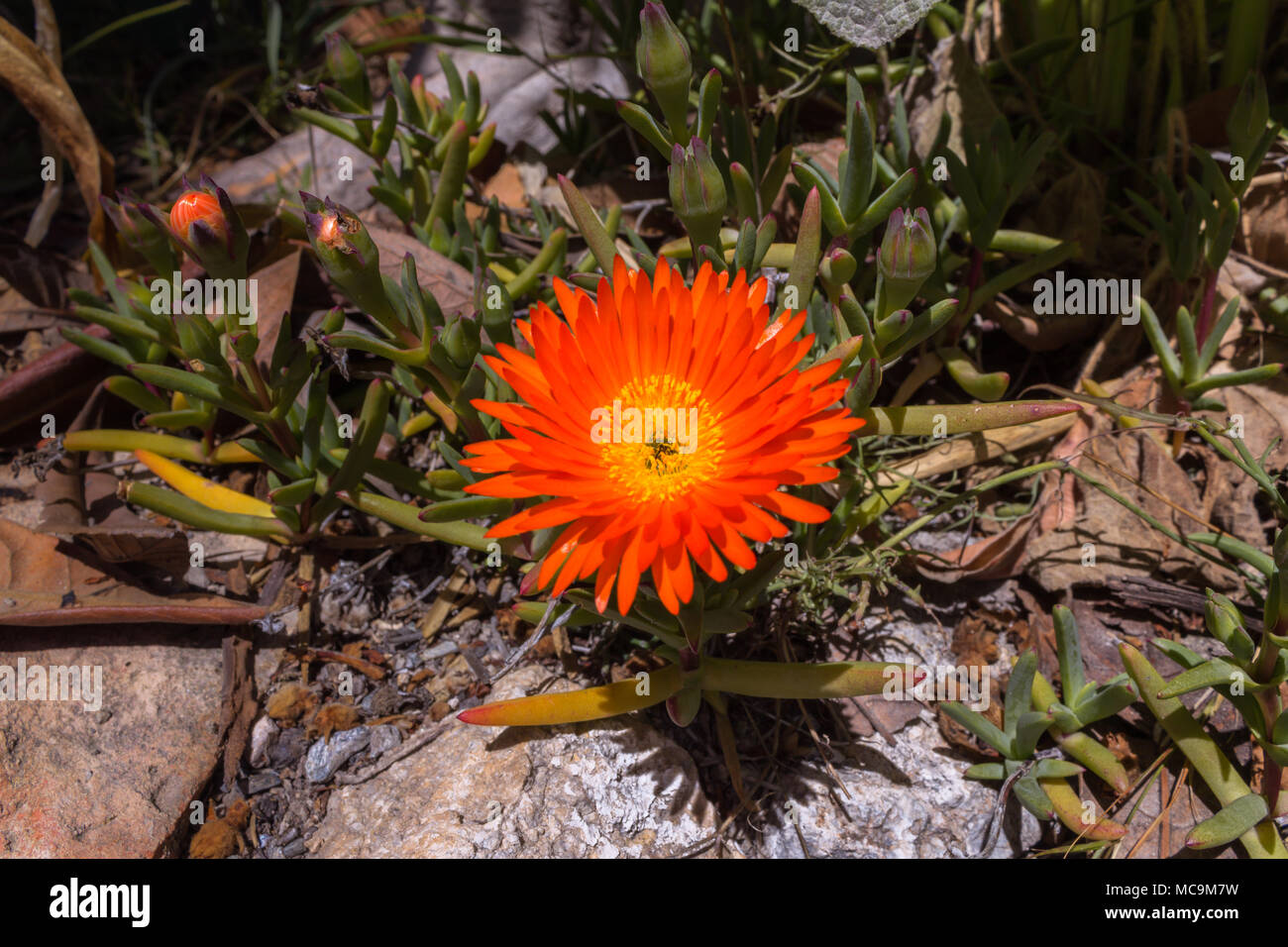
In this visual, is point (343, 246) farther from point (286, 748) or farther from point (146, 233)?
point (286, 748)

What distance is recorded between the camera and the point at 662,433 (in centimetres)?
169

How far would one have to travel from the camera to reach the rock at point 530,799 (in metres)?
1.87

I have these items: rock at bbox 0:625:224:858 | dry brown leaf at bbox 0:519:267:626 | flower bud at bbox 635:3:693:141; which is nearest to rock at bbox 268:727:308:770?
rock at bbox 0:625:224:858

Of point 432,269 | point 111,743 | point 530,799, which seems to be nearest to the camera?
point 530,799

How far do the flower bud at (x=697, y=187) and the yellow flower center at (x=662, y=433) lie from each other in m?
0.34

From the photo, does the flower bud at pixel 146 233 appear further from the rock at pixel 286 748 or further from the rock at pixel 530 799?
the rock at pixel 530 799

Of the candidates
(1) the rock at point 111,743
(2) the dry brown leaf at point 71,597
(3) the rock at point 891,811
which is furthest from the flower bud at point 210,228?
(3) the rock at point 891,811

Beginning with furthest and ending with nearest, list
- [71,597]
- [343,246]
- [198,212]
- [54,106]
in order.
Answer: [54,106], [71,597], [198,212], [343,246]

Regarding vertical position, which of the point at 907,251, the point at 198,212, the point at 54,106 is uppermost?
the point at 54,106

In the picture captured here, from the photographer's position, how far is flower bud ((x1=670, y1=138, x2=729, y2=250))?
1723 millimetres

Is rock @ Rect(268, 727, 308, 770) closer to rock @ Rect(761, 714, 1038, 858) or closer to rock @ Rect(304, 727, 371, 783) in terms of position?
rock @ Rect(304, 727, 371, 783)

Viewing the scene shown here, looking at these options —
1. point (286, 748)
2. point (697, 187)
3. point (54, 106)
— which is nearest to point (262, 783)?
point (286, 748)

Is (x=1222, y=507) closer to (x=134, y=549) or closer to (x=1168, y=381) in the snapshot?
(x=1168, y=381)
